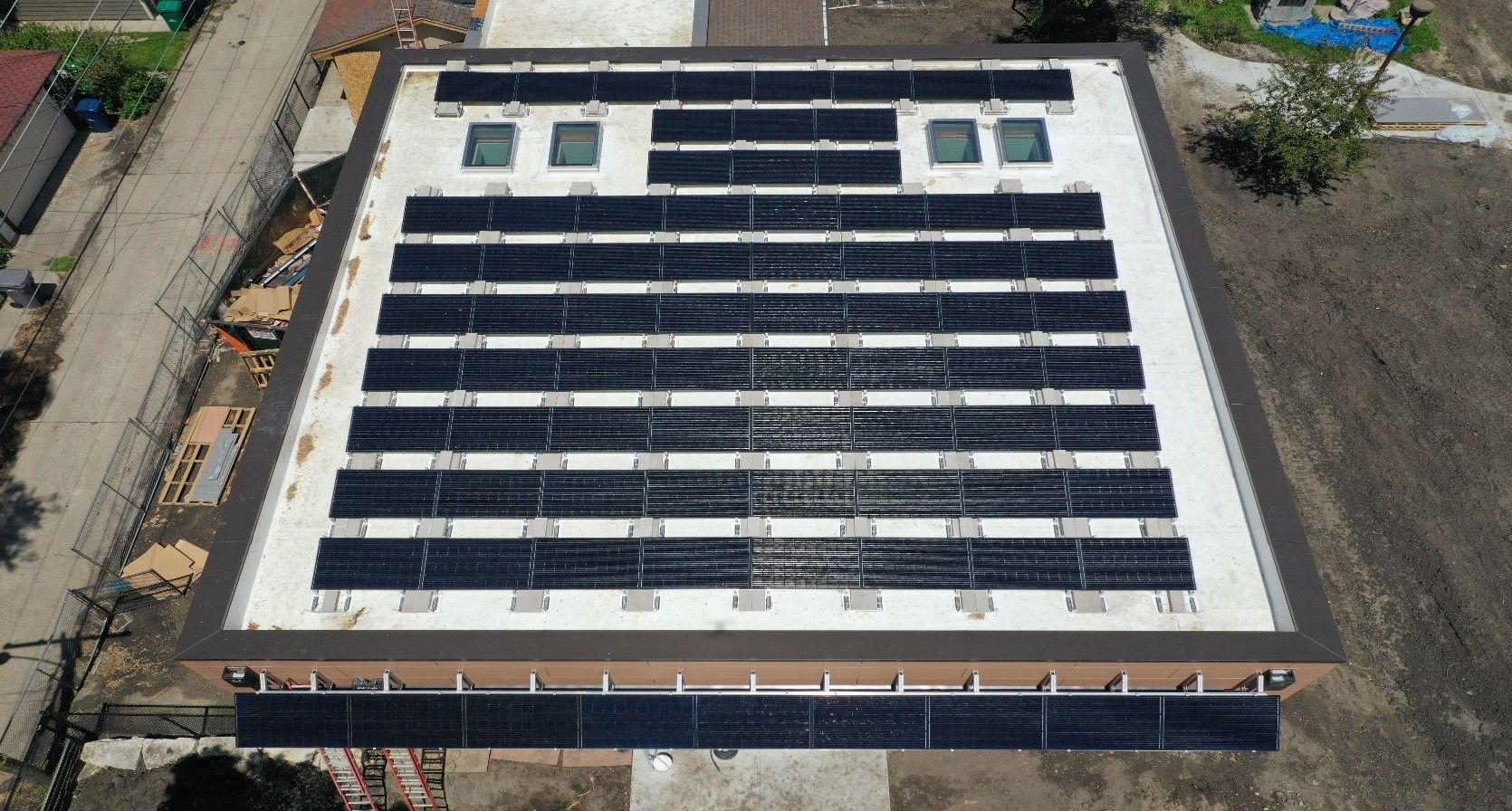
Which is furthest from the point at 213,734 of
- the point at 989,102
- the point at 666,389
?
the point at 989,102

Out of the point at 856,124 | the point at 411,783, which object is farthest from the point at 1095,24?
the point at 411,783

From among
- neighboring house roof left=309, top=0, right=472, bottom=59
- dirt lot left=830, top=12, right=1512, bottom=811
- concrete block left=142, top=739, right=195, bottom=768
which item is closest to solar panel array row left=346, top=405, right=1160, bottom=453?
dirt lot left=830, top=12, right=1512, bottom=811

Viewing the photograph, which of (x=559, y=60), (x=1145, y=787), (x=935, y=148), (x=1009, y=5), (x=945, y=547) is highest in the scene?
(x=1009, y=5)

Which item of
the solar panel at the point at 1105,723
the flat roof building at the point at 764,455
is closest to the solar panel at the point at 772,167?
the flat roof building at the point at 764,455

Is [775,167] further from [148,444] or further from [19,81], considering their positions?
[19,81]

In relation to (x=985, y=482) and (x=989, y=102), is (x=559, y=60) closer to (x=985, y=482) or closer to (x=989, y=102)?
(x=989, y=102)

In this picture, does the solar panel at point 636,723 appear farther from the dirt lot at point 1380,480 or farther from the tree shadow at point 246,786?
the tree shadow at point 246,786

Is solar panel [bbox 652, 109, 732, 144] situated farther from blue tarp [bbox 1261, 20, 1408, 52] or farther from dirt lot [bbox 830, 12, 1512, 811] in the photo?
blue tarp [bbox 1261, 20, 1408, 52]
